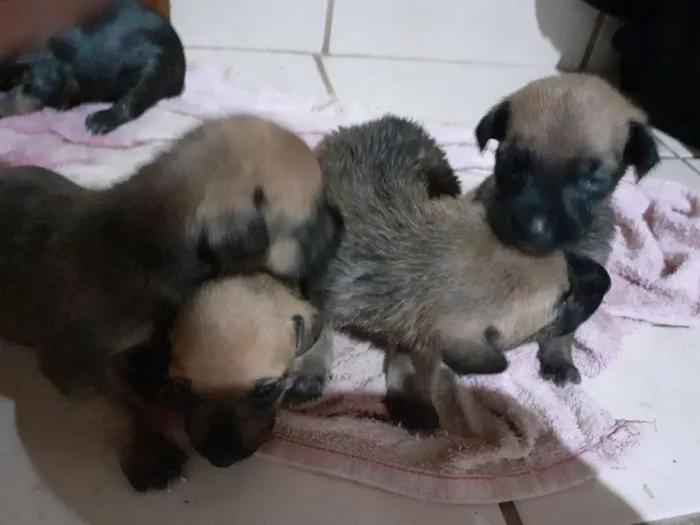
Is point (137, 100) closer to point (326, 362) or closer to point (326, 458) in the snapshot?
point (326, 362)

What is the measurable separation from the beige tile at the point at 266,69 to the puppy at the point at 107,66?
0.88 ft

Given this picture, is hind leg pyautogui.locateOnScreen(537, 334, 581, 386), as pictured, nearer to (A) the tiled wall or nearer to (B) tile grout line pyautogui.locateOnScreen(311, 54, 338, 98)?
(B) tile grout line pyautogui.locateOnScreen(311, 54, 338, 98)

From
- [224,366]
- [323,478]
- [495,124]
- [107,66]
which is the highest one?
[495,124]

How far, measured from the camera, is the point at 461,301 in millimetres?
1346

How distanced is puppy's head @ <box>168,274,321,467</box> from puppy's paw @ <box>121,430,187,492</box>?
12 cm

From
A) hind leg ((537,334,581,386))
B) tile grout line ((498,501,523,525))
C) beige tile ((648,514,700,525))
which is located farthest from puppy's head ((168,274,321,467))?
beige tile ((648,514,700,525))

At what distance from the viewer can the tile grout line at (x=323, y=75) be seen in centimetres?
243

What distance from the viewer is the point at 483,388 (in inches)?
59.5

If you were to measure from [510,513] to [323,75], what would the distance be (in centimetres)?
159

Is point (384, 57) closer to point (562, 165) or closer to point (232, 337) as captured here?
point (562, 165)

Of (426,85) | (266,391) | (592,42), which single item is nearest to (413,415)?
(266,391)

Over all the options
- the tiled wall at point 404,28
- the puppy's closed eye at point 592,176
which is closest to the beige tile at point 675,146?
the tiled wall at point 404,28

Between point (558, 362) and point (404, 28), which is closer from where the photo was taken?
point (558, 362)

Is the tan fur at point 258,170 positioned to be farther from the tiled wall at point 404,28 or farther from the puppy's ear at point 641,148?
the tiled wall at point 404,28
